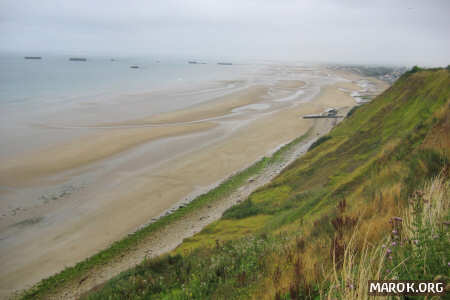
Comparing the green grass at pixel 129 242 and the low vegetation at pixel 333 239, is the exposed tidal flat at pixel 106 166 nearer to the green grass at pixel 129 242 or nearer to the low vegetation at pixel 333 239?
the green grass at pixel 129 242

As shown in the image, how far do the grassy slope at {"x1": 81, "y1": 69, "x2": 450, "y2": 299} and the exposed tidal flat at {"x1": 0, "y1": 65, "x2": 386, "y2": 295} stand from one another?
6.25 meters

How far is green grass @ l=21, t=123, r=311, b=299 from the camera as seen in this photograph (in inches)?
429

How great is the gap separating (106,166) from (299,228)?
20.6 m

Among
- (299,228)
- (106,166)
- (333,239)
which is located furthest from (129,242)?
(333,239)

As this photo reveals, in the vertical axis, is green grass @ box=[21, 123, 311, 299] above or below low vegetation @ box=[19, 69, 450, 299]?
below

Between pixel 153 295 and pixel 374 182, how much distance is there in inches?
236

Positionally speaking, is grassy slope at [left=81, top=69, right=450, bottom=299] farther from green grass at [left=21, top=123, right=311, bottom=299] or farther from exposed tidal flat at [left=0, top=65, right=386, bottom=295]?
exposed tidal flat at [left=0, top=65, right=386, bottom=295]

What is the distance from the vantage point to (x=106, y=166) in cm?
2345

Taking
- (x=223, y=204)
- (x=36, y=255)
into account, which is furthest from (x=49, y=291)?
(x=223, y=204)

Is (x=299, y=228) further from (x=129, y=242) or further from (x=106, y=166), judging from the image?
(x=106, y=166)

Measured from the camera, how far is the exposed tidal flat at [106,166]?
45.5 feet

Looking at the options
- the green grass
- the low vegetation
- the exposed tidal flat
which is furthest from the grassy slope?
the exposed tidal flat

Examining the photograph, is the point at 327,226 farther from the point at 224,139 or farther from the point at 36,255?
the point at 224,139

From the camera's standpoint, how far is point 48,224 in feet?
50.0
